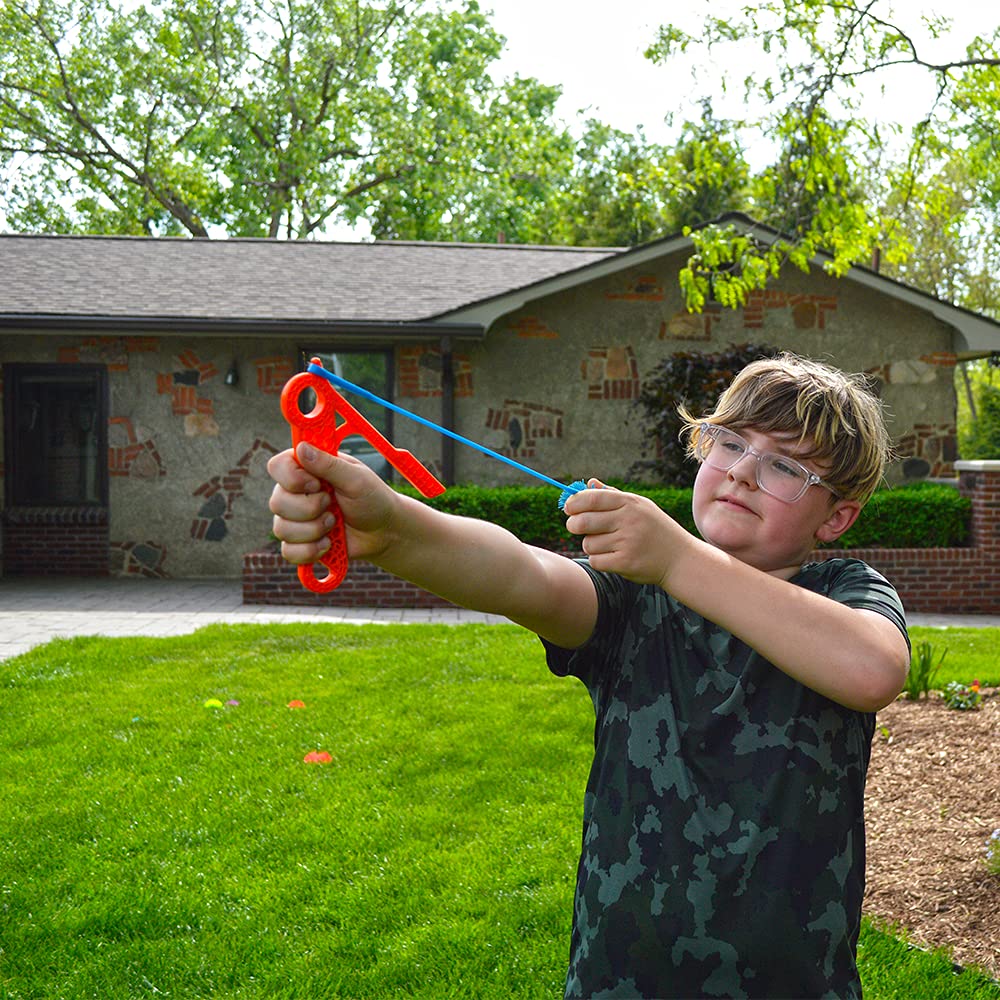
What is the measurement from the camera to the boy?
143cm

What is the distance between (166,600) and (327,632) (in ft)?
9.18

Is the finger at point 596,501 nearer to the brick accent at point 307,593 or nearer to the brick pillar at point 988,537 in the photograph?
the brick accent at point 307,593

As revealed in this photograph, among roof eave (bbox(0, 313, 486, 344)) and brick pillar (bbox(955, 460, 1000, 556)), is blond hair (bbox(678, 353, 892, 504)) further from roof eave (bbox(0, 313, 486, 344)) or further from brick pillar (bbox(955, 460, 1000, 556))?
roof eave (bbox(0, 313, 486, 344))

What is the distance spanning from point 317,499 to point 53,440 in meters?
11.9

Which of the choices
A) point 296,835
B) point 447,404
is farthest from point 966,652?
point 447,404

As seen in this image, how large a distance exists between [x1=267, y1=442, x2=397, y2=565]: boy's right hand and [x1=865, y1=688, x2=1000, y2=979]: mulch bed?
9.02ft

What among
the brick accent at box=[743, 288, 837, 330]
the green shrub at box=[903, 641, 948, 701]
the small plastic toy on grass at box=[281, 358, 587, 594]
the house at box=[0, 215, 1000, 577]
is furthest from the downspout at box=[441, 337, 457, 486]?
the small plastic toy on grass at box=[281, 358, 587, 594]

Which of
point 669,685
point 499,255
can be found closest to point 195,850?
point 669,685

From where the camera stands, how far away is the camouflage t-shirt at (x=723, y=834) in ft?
5.21

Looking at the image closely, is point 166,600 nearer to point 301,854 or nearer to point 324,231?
point 301,854

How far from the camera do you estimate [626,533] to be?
1.40m

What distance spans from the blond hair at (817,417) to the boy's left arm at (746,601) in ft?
1.15

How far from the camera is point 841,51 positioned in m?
6.12

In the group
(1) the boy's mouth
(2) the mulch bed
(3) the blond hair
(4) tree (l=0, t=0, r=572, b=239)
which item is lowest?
Answer: (2) the mulch bed
